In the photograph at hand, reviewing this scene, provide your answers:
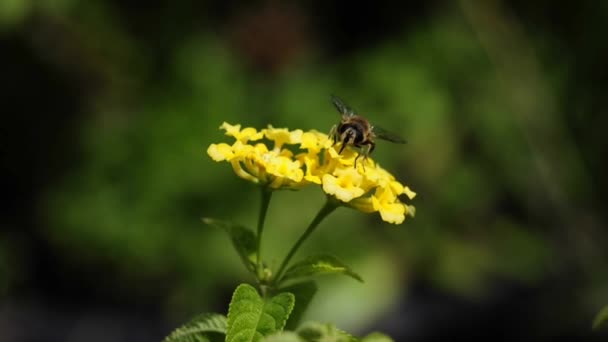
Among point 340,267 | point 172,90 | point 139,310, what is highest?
point 172,90

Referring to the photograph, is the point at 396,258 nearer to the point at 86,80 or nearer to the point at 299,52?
the point at 299,52

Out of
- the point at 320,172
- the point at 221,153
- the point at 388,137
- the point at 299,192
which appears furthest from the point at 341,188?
the point at 299,192

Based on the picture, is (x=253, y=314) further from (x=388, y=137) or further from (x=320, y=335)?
(x=388, y=137)

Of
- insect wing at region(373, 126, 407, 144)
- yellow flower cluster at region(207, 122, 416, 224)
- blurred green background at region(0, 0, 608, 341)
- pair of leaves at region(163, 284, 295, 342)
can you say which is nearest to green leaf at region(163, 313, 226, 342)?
pair of leaves at region(163, 284, 295, 342)

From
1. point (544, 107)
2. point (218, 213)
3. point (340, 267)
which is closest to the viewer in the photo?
point (340, 267)

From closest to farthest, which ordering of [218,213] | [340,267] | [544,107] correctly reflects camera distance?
[340,267], [218,213], [544,107]

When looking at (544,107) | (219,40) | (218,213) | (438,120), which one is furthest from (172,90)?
(544,107)

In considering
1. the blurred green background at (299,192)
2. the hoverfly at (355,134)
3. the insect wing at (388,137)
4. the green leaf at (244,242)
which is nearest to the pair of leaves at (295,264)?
the green leaf at (244,242)

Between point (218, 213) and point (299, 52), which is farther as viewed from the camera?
point (299, 52)
